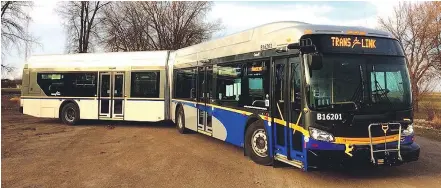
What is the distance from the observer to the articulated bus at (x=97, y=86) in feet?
52.7

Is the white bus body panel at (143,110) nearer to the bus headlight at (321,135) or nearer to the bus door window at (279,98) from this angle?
the bus door window at (279,98)

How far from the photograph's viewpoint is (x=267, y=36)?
27.3 ft

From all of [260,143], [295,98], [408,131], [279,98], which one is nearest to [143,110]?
[260,143]

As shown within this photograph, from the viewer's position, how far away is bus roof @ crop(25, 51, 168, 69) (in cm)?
1620

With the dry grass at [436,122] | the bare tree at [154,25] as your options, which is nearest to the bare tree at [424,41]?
the dry grass at [436,122]

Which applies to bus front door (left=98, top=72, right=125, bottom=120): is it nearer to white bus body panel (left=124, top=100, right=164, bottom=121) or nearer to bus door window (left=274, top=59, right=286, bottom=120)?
white bus body panel (left=124, top=100, right=164, bottom=121)

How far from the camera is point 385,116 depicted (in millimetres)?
6785

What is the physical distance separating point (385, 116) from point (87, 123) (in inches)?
559

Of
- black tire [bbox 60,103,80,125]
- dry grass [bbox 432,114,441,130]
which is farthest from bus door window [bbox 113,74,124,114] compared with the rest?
dry grass [bbox 432,114,441,130]

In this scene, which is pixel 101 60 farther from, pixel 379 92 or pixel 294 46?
pixel 379 92

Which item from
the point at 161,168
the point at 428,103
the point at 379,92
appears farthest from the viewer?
the point at 428,103

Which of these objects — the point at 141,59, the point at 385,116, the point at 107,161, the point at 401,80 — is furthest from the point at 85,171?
the point at 141,59

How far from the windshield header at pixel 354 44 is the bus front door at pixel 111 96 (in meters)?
11.1

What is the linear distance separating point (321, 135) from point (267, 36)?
105 inches
